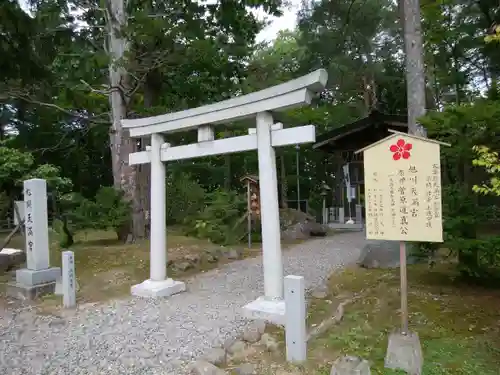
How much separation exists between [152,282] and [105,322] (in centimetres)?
138

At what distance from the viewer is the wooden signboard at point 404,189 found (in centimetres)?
362

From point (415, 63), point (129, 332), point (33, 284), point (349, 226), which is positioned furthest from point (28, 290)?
point (349, 226)

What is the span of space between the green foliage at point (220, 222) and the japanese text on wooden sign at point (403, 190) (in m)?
9.02

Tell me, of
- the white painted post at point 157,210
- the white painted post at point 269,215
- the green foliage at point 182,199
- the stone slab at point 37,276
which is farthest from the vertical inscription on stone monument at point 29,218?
the green foliage at point 182,199

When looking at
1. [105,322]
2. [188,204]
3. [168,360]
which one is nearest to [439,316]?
Answer: [168,360]

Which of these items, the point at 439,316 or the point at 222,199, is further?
the point at 222,199

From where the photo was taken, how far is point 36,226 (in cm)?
731

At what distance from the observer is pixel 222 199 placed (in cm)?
1324

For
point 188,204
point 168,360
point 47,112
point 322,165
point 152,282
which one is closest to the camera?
point 168,360

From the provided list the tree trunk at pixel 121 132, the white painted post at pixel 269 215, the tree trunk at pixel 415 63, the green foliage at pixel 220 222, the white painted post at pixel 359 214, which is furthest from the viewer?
the white painted post at pixel 359 214

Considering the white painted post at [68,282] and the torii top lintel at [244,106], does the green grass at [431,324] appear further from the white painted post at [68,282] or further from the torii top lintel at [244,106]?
the white painted post at [68,282]

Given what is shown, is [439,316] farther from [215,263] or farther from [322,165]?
[322,165]

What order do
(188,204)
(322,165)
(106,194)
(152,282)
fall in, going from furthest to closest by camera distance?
1. (322,165)
2. (188,204)
3. (106,194)
4. (152,282)

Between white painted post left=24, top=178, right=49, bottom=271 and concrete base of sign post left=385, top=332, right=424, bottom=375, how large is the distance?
6.32m
